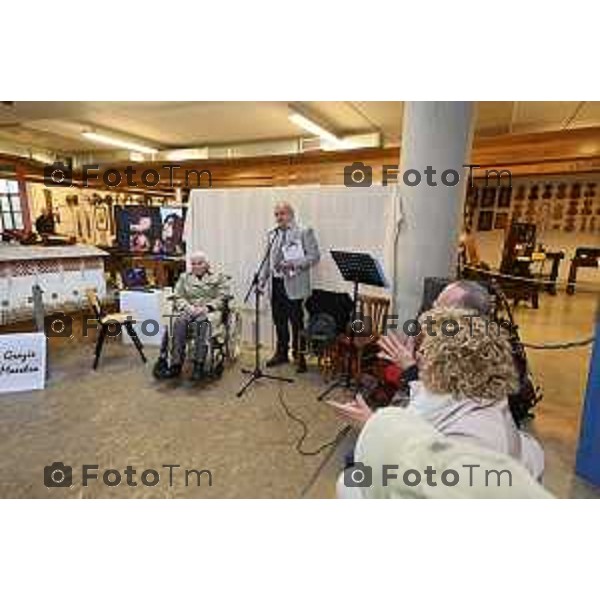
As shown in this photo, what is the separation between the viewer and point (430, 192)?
3.08m

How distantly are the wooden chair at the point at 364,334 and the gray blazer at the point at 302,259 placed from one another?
1.64 feet

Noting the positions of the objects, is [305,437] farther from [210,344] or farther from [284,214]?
[284,214]

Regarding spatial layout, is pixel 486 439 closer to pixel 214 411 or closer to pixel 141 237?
pixel 214 411

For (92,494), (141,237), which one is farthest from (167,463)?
(141,237)

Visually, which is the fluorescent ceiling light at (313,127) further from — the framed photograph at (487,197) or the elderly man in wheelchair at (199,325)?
the framed photograph at (487,197)

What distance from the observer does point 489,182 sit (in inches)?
293

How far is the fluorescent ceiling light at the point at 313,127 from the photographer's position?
5.38m

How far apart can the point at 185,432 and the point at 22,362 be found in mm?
1564

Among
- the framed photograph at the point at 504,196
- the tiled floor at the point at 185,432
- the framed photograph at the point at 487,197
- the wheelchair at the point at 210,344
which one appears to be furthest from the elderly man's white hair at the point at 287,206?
the framed photograph at the point at 504,196

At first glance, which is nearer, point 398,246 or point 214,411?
point 214,411

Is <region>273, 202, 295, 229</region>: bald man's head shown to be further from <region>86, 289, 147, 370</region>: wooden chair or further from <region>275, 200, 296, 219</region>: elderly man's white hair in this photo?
<region>86, 289, 147, 370</region>: wooden chair

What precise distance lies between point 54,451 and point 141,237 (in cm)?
327

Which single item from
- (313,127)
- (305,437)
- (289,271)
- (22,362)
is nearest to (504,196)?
(313,127)

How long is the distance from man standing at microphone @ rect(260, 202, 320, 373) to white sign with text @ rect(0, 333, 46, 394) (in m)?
1.85
